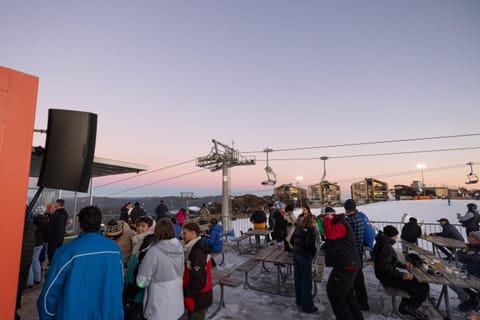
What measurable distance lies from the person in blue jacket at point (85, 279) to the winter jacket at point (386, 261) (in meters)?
4.20

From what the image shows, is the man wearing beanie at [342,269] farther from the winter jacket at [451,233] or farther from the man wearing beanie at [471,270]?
the winter jacket at [451,233]

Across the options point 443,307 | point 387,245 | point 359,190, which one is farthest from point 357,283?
point 359,190

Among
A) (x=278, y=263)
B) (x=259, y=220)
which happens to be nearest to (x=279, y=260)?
(x=278, y=263)

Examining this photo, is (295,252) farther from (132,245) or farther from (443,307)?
(443,307)

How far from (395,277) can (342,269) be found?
1.40 metres

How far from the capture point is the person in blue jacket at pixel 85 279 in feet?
6.30

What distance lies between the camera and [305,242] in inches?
163

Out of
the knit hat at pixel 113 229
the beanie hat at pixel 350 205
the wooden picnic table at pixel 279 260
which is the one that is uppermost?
the beanie hat at pixel 350 205

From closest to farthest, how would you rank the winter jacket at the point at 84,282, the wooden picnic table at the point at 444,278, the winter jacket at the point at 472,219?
the winter jacket at the point at 84,282 < the wooden picnic table at the point at 444,278 < the winter jacket at the point at 472,219

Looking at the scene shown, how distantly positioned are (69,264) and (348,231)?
147 inches

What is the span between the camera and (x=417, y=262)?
14.4 feet

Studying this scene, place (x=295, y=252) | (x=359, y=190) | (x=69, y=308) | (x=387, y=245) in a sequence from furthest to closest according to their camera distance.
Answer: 1. (x=359, y=190)
2. (x=295, y=252)
3. (x=387, y=245)
4. (x=69, y=308)

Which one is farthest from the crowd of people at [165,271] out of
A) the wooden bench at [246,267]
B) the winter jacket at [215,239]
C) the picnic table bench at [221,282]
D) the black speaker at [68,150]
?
the winter jacket at [215,239]

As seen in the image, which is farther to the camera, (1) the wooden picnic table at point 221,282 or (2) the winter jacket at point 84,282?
(1) the wooden picnic table at point 221,282
